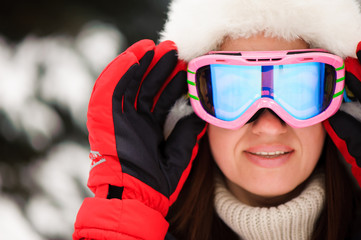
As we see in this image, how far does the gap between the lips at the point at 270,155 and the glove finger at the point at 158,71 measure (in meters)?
0.40

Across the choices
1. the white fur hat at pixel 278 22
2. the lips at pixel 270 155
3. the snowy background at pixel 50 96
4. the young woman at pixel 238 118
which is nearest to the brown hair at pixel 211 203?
the young woman at pixel 238 118

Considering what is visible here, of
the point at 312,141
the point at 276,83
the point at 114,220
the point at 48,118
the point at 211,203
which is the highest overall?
the point at 276,83

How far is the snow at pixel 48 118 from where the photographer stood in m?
2.40

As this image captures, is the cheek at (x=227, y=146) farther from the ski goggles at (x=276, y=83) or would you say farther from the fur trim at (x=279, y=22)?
the fur trim at (x=279, y=22)

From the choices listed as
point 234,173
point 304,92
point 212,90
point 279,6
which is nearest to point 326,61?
point 304,92

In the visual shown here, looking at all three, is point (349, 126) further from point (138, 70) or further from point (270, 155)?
point (138, 70)

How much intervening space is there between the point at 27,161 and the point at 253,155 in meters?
1.95

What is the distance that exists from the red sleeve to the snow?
1.43 metres

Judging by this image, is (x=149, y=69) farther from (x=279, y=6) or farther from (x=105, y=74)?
(x=279, y=6)

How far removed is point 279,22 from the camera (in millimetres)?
1095

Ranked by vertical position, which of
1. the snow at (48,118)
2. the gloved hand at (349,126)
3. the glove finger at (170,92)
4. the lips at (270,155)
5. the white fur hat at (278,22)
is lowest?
the snow at (48,118)

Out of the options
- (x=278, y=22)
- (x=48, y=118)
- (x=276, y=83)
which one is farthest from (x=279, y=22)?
(x=48, y=118)

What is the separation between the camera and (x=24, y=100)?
7.98ft

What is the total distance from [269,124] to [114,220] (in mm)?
594
